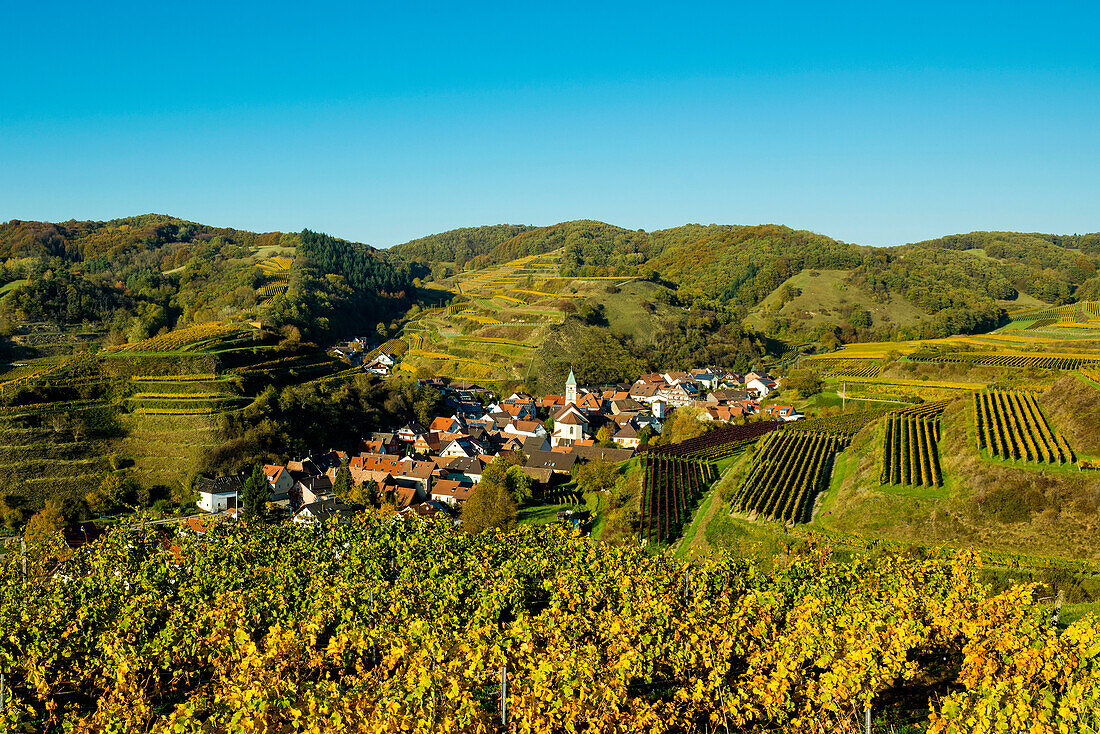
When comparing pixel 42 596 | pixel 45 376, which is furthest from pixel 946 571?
pixel 45 376

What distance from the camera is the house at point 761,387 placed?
227ft

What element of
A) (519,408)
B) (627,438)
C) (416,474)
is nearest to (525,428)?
(519,408)

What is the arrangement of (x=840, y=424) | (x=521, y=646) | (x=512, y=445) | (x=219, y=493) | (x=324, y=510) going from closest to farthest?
(x=521, y=646) → (x=324, y=510) → (x=219, y=493) → (x=840, y=424) → (x=512, y=445)

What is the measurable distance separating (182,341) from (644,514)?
36.5 m

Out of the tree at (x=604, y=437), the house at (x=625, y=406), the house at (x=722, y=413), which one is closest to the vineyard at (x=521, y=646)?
the tree at (x=604, y=437)

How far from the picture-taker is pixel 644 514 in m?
31.2

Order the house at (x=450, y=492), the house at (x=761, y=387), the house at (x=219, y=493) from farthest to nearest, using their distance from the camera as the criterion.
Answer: the house at (x=761, y=387)
the house at (x=450, y=492)
the house at (x=219, y=493)

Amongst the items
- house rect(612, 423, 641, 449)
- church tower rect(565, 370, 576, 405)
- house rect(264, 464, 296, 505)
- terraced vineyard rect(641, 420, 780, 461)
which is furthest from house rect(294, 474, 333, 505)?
church tower rect(565, 370, 576, 405)

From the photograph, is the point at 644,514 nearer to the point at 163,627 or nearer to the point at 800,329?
the point at 163,627

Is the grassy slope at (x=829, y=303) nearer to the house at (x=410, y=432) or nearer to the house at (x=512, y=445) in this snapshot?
the house at (x=512, y=445)

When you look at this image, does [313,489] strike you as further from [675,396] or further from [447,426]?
[675,396]

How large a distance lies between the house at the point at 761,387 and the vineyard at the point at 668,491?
1176 inches

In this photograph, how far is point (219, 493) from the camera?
35500 mm

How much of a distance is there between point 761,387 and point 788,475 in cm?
3853
